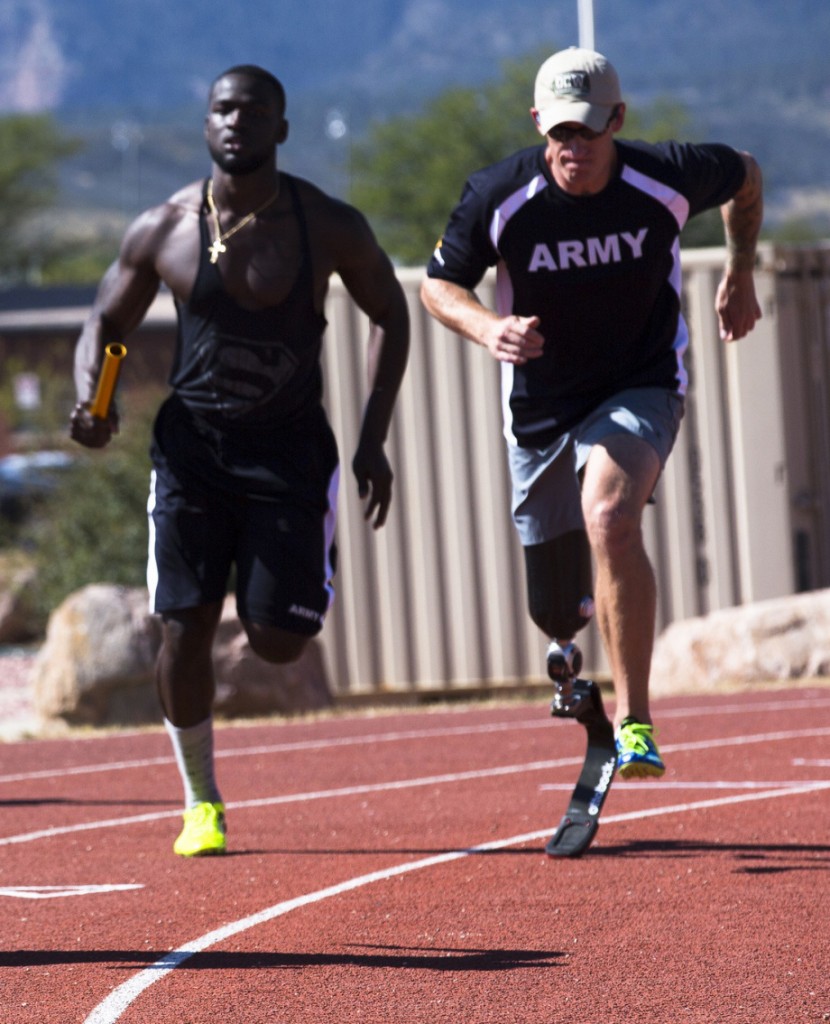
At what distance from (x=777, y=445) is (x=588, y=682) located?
26.1 feet

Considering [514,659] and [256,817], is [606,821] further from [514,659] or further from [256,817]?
[514,659]

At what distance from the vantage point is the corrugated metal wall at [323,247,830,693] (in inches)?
560

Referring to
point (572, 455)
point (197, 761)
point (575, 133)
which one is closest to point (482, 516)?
point (197, 761)

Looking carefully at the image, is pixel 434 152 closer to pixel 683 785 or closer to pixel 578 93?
pixel 683 785

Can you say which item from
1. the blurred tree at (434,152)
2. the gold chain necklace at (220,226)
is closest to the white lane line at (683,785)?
the gold chain necklace at (220,226)

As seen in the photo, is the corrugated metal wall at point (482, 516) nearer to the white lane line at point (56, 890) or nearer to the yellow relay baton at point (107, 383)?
the yellow relay baton at point (107, 383)

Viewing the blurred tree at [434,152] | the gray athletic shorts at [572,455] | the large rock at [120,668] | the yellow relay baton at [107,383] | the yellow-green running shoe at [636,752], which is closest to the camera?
the yellow-green running shoe at [636,752]

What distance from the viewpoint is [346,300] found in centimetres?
1416

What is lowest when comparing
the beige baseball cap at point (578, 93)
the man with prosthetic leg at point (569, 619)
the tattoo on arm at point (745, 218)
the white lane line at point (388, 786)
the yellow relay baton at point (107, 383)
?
the white lane line at point (388, 786)

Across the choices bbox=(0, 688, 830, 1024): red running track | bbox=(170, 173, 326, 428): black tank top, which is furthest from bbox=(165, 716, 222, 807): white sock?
bbox=(170, 173, 326, 428): black tank top

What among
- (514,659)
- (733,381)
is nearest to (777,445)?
(733,381)

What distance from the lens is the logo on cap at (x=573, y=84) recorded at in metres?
6.15

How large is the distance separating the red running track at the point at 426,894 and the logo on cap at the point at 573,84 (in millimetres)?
2204

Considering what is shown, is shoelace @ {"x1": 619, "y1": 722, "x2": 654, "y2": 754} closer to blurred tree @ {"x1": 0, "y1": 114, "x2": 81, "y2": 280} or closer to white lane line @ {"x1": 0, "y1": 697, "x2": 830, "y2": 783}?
white lane line @ {"x1": 0, "y1": 697, "x2": 830, "y2": 783}
